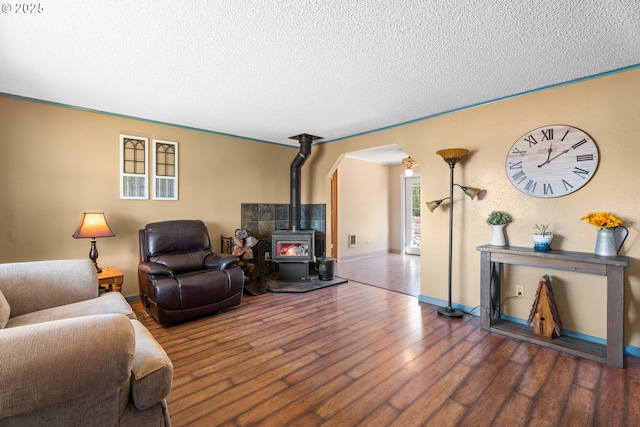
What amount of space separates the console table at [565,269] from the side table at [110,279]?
3.68 meters

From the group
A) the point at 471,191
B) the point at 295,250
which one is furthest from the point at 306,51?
the point at 295,250

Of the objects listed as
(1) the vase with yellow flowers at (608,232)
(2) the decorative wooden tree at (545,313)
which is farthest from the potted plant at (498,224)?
(1) the vase with yellow flowers at (608,232)

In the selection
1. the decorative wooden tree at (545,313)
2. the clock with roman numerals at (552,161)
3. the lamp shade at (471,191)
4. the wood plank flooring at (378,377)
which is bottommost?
the wood plank flooring at (378,377)

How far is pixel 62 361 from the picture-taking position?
1.08 metres

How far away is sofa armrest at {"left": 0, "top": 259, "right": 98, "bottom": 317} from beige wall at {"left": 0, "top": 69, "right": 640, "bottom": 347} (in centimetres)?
137

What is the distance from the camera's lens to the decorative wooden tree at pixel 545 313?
8.50 ft

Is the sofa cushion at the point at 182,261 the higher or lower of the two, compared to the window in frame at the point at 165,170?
lower

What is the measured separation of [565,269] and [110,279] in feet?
13.8

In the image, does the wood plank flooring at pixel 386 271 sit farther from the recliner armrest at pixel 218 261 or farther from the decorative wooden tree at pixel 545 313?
the recliner armrest at pixel 218 261

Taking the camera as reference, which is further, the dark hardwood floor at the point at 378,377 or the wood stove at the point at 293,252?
the wood stove at the point at 293,252

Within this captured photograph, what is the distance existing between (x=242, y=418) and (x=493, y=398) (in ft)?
5.03

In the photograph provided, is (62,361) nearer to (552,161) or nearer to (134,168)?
(134,168)

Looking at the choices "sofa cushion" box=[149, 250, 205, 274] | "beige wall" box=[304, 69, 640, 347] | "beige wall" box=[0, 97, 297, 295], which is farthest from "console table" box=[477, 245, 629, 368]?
"beige wall" box=[0, 97, 297, 295]

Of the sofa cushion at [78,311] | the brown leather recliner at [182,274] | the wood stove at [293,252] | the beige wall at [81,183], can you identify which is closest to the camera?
the sofa cushion at [78,311]
